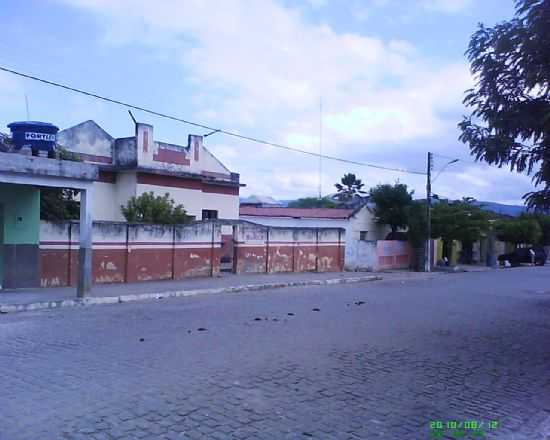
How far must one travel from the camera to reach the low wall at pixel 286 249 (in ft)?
82.2

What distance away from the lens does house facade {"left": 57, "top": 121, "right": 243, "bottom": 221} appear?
27.3m

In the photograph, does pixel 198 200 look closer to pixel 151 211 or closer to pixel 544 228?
pixel 151 211

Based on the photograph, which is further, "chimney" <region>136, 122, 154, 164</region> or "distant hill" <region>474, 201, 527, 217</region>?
"distant hill" <region>474, 201, 527, 217</region>

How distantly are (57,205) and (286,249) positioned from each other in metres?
11.0

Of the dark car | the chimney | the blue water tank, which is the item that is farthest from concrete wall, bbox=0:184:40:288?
Result: the dark car

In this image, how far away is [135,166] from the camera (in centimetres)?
2714

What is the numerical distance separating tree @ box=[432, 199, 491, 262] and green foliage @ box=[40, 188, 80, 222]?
946 inches

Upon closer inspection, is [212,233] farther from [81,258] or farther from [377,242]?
[377,242]

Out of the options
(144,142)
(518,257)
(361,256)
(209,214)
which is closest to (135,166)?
(144,142)

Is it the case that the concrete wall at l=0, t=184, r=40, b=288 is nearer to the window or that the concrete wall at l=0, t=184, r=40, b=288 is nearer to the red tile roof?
the window

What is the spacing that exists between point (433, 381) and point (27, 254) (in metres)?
13.1

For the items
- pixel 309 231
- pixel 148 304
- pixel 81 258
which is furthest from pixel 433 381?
pixel 309 231

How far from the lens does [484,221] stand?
37438 millimetres

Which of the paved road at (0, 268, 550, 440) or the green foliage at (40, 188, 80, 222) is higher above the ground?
the green foliage at (40, 188, 80, 222)
